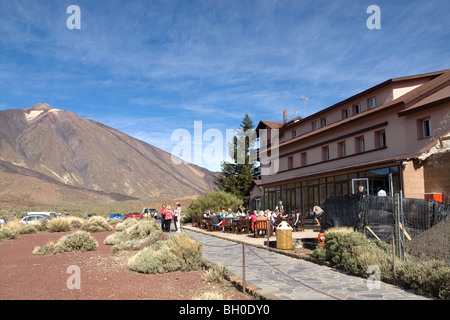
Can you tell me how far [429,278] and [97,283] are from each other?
672 cm

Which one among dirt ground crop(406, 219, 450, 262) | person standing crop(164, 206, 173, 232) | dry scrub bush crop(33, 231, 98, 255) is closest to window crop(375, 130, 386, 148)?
dirt ground crop(406, 219, 450, 262)

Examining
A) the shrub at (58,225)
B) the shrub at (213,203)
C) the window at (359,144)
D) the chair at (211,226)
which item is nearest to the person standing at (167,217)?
the chair at (211,226)

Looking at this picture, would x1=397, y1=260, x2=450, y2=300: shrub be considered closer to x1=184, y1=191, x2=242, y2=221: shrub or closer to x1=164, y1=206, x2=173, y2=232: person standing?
x1=164, y1=206, x2=173, y2=232: person standing

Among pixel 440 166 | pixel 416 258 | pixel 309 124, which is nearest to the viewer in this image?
pixel 416 258

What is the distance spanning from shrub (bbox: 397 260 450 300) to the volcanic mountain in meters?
90.5

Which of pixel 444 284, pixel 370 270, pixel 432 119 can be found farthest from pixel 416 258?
pixel 432 119

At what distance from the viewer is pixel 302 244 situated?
517 inches

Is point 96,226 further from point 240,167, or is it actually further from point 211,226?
point 240,167

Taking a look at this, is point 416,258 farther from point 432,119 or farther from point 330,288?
point 432,119

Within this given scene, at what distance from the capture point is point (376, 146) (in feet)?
66.4

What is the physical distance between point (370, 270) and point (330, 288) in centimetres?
140

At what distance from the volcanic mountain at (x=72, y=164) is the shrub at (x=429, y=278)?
90.5 m

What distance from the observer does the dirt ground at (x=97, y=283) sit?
23.4 feet

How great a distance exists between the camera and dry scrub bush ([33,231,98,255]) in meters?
13.6
